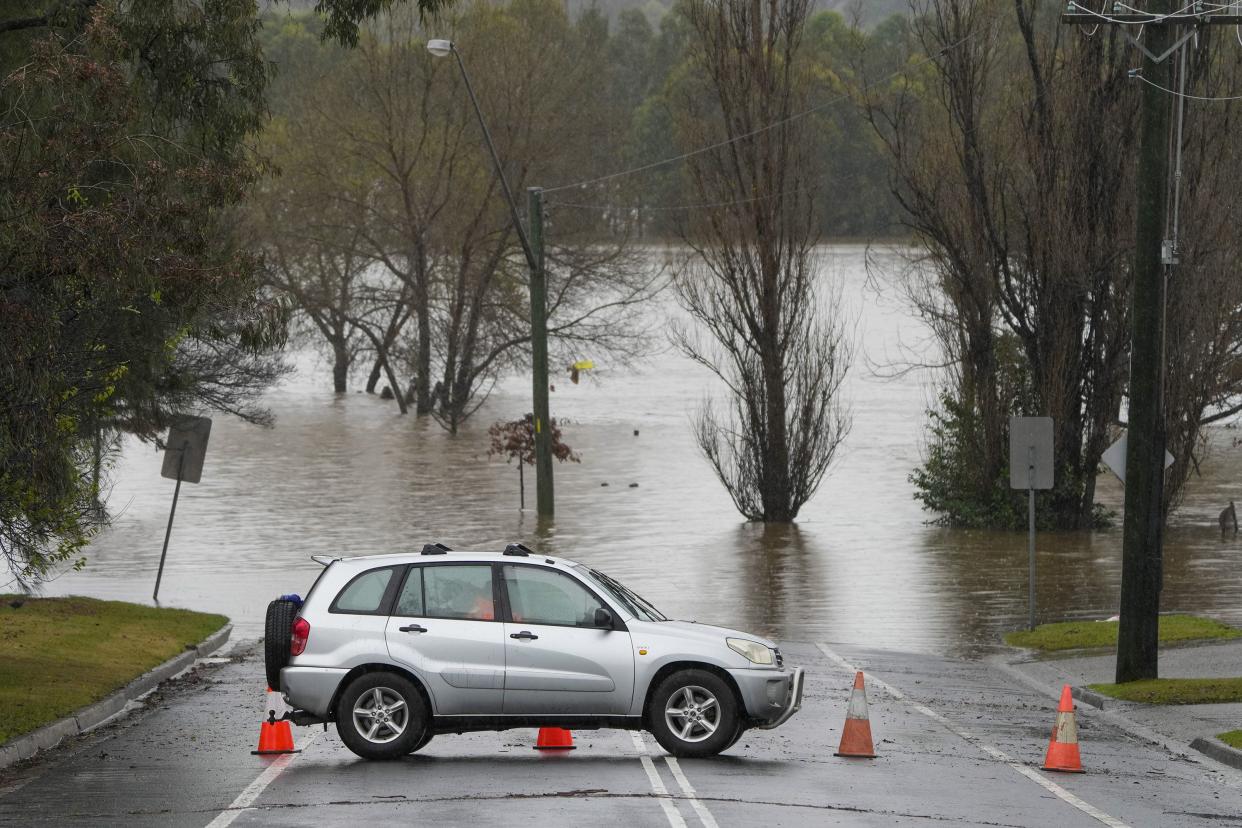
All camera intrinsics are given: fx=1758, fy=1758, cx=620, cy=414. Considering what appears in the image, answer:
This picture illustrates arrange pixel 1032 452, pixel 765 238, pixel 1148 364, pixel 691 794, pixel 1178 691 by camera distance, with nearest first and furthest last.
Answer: pixel 691 794, pixel 1178 691, pixel 1148 364, pixel 1032 452, pixel 765 238

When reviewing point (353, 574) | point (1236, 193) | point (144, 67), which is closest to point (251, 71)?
point (144, 67)

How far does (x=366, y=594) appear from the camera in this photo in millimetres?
13031

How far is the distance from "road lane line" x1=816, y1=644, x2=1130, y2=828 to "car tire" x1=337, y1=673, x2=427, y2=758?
449cm

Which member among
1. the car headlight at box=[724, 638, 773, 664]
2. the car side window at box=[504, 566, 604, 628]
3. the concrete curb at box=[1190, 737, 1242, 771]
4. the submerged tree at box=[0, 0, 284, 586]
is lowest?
the concrete curb at box=[1190, 737, 1242, 771]

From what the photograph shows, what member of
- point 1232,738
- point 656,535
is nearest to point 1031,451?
point 1232,738

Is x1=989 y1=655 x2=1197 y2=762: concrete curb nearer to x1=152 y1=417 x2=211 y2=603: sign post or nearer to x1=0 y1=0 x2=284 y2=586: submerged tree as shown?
x1=0 y1=0 x2=284 y2=586: submerged tree

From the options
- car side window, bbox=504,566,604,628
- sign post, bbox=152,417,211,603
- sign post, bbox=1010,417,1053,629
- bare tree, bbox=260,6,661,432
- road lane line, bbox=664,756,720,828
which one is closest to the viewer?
road lane line, bbox=664,756,720,828

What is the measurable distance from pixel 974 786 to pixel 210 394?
29107mm

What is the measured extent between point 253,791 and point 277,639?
1581 mm

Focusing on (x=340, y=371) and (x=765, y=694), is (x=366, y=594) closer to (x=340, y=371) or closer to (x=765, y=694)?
(x=765, y=694)

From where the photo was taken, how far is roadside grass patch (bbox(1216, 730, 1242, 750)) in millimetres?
14766

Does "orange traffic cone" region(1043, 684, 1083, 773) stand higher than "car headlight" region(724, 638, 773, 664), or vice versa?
"car headlight" region(724, 638, 773, 664)

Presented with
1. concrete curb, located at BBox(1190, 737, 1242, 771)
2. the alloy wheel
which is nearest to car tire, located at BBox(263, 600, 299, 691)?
the alloy wheel

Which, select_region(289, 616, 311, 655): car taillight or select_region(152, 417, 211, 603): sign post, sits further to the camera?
select_region(152, 417, 211, 603): sign post
